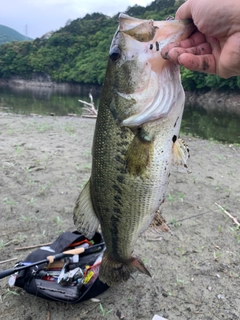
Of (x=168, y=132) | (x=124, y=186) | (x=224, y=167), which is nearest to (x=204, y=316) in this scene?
(x=124, y=186)

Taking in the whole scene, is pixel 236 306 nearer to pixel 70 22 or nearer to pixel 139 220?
pixel 139 220

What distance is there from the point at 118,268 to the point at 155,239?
5.57ft

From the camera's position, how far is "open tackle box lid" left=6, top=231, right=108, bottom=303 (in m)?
3.00

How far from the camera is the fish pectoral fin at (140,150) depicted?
77.8 inches

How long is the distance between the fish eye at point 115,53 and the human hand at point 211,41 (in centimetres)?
29

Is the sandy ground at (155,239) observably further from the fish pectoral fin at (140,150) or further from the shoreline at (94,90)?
the shoreline at (94,90)

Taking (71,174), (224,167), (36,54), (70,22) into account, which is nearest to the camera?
(71,174)

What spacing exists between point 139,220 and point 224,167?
6.15 metres

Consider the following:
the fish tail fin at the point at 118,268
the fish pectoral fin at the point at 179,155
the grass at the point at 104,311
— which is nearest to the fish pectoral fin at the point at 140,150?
the fish pectoral fin at the point at 179,155

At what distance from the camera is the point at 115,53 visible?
1.94 metres

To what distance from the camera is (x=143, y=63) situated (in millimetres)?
1915

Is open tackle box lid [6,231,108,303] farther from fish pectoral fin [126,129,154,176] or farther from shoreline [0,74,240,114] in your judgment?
shoreline [0,74,240,114]

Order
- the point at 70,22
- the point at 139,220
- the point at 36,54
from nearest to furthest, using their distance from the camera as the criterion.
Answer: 1. the point at 139,220
2. the point at 36,54
3. the point at 70,22

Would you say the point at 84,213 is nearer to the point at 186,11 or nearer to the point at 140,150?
the point at 140,150
